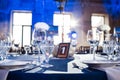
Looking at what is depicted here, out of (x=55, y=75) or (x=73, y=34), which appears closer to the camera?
(x=55, y=75)

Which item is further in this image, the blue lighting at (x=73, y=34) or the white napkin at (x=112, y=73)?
the blue lighting at (x=73, y=34)

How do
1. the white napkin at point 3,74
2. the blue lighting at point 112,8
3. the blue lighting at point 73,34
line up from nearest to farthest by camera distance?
the white napkin at point 3,74 < the blue lighting at point 73,34 < the blue lighting at point 112,8

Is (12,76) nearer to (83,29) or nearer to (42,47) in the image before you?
(42,47)

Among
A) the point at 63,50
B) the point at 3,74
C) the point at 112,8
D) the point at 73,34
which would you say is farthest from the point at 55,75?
the point at 112,8

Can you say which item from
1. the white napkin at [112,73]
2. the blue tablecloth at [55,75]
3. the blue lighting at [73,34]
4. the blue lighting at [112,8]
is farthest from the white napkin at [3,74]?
the blue lighting at [112,8]

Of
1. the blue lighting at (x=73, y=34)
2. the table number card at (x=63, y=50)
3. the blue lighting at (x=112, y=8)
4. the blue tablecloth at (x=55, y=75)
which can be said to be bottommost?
the blue tablecloth at (x=55, y=75)

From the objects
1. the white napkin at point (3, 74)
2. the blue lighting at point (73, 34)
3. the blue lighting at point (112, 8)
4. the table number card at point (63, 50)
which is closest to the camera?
the white napkin at point (3, 74)

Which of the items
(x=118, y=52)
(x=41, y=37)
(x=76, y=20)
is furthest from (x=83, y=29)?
(x=41, y=37)

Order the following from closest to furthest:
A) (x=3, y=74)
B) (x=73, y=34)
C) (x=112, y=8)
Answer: (x=3, y=74) → (x=73, y=34) → (x=112, y=8)

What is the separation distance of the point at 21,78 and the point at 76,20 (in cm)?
560

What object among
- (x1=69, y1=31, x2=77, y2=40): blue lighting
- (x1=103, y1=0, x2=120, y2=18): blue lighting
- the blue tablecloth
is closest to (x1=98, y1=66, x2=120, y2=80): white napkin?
the blue tablecloth

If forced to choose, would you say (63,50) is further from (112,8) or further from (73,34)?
(112,8)

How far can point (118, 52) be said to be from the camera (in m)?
1.35

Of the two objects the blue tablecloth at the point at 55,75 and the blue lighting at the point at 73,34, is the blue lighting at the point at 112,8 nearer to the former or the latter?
the blue lighting at the point at 73,34
